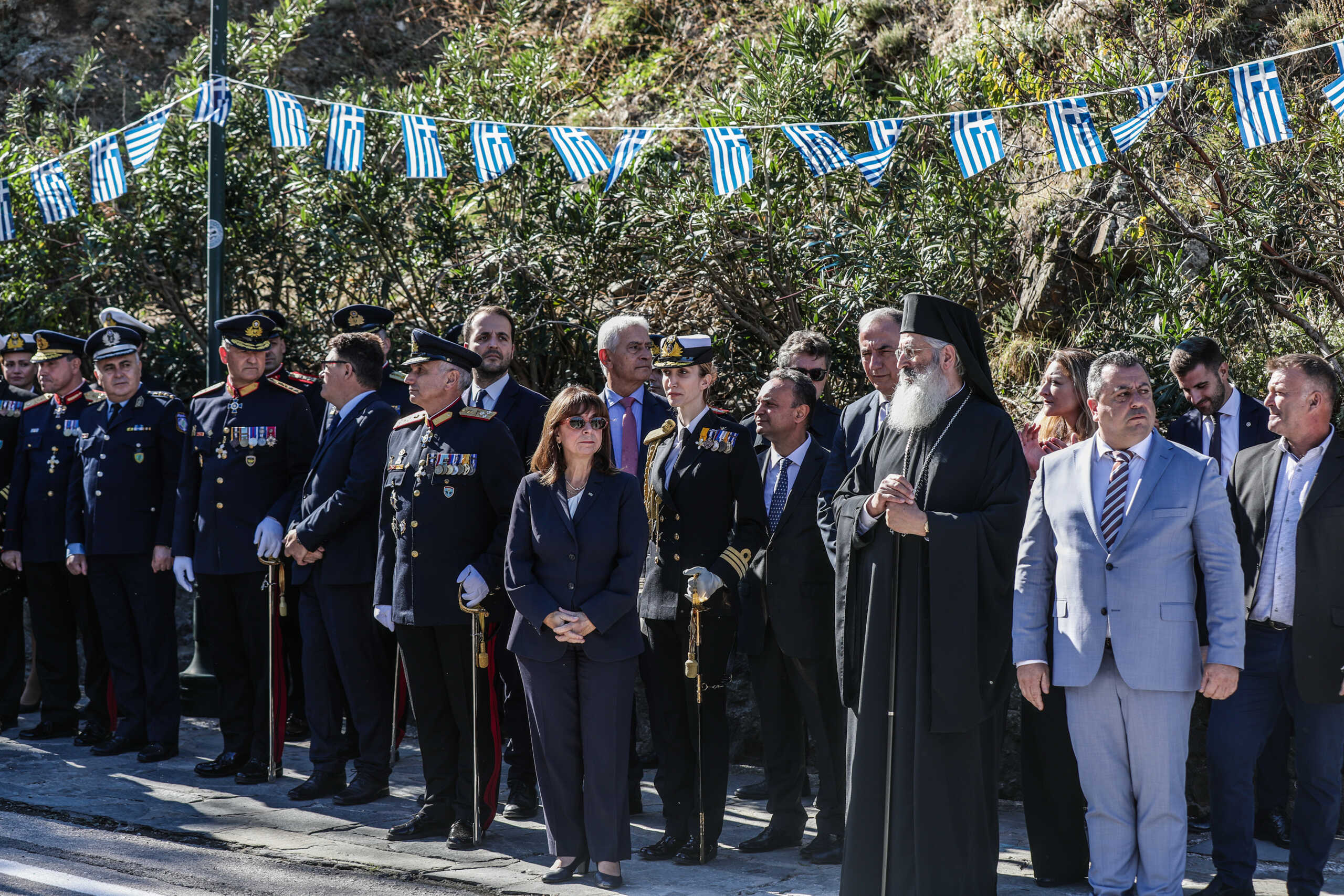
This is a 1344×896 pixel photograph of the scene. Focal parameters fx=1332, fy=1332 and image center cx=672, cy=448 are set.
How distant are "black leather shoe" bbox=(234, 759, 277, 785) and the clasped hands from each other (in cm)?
393

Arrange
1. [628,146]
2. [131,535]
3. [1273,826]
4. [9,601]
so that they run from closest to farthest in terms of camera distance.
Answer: [1273,826], [131,535], [628,146], [9,601]

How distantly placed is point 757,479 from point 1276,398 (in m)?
2.00

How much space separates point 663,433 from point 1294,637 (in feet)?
8.44

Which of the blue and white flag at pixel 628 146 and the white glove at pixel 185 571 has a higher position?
the blue and white flag at pixel 628 146

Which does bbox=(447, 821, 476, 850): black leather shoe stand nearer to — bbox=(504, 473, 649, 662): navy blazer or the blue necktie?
bbox=(504, 473, 649, 662): navy blazer

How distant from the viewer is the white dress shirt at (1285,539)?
4.90m

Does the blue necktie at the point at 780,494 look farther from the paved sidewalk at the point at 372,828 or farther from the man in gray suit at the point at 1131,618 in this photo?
the paved sidewalk at the point at 372,828

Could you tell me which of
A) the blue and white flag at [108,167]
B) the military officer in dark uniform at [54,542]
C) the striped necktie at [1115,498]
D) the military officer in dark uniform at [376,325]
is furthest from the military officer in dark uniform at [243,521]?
the striped necktie at [1115,498]

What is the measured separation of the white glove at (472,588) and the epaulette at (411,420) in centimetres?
78

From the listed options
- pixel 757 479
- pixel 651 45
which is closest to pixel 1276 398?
pixel 757 479

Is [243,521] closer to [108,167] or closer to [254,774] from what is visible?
[254,774]

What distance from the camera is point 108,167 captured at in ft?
29.5

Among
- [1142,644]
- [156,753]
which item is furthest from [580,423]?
[156,753]

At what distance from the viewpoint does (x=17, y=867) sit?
17.3 feet
